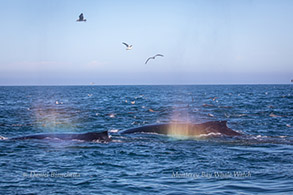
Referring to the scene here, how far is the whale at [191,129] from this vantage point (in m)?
19.5

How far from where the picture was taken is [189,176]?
11461 millimetres

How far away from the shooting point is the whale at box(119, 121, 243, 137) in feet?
64.1

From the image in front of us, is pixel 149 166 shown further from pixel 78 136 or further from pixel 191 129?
pixel 191 129

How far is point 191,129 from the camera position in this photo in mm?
20047

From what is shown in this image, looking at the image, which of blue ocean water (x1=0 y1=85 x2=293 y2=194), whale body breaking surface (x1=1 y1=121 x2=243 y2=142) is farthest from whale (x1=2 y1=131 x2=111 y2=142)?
blue ocean water (x1=0 y1=85 x2=293 y2=194)

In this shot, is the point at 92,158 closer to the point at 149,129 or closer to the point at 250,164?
the point at 250,164

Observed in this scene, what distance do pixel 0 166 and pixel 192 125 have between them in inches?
422

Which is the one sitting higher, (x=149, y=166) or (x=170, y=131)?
(x=170, y=131)

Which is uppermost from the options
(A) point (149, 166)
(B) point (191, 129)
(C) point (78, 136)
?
(B) point (191, 129)

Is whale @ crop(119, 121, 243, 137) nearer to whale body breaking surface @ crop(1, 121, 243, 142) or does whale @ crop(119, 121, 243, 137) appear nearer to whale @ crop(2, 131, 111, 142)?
whale body breaking surface @ crop(1, 121, 243, 142)

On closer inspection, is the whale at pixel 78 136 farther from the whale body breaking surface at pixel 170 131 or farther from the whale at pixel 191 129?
the whale at pixel 191 129

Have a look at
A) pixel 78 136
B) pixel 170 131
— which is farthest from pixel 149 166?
pixel 170 131

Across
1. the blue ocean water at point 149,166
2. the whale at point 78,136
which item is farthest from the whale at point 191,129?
the whale at point 78,136

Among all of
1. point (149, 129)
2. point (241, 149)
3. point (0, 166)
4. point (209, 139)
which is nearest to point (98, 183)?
point (0, 166)
